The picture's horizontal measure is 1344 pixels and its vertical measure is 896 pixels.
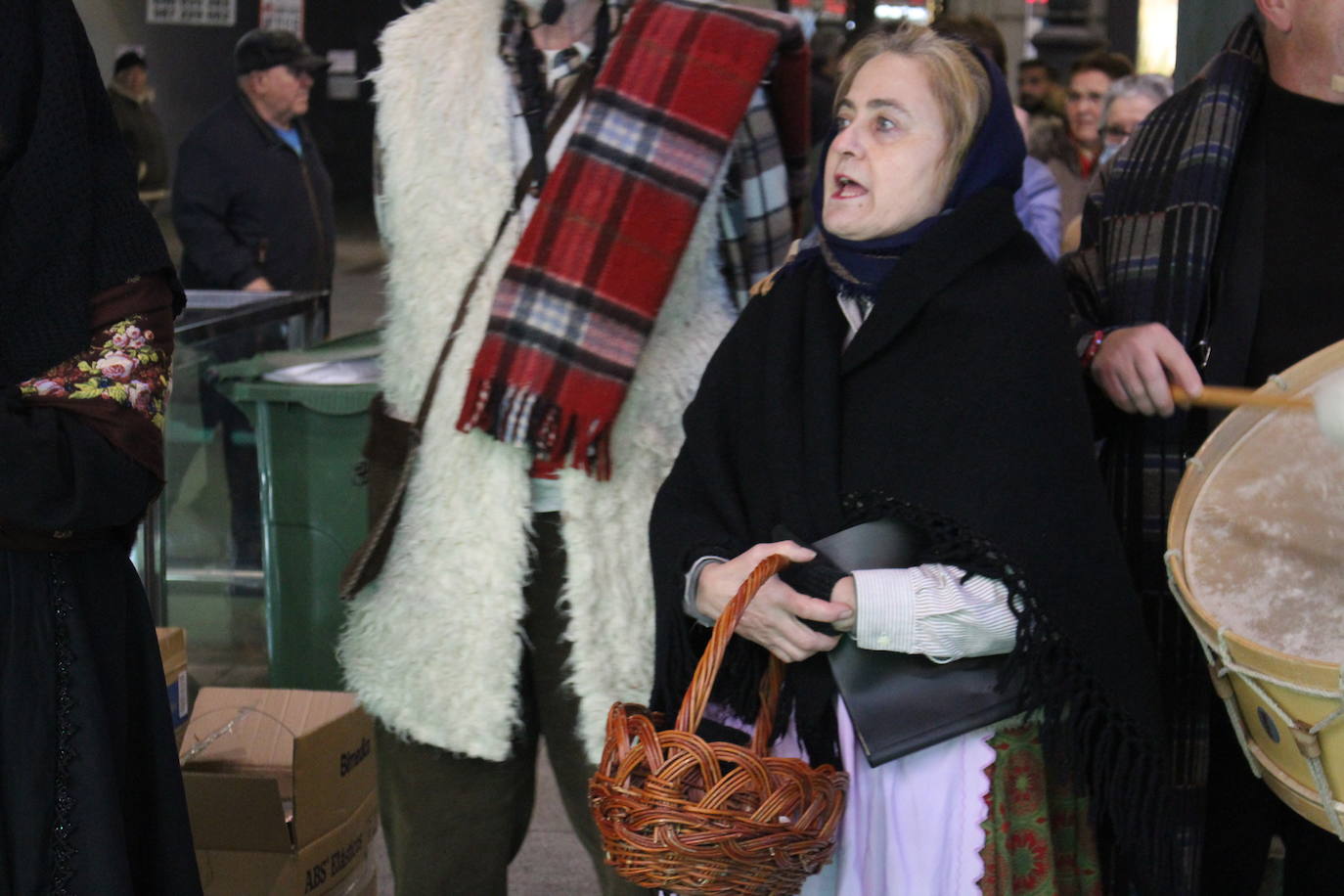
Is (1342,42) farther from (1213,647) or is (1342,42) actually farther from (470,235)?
(470,235)

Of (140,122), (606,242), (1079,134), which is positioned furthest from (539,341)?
(140,122)

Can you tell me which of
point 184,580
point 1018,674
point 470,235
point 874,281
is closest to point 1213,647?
point 1018,674

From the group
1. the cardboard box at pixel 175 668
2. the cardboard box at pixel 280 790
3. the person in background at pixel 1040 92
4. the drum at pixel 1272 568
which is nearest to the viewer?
the drum at pixel 1272 568

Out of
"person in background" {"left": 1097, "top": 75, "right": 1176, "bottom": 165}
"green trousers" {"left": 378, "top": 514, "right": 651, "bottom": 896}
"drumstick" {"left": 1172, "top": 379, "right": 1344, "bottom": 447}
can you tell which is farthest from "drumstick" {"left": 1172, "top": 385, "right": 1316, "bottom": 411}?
"person in background" {"left": 1097, "top": 75, "right": 1176, "bottom": 165}

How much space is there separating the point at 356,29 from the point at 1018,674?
18.3 meters

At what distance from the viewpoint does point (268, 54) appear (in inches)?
244

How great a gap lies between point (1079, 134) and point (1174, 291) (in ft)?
14.7

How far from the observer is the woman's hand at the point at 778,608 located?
192 cm

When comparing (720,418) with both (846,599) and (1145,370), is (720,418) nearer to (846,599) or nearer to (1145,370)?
(846,599)

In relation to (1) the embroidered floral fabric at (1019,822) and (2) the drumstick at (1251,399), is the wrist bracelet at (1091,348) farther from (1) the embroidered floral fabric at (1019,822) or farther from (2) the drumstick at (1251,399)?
(1) the embroidered floral fabric at (1019,822)

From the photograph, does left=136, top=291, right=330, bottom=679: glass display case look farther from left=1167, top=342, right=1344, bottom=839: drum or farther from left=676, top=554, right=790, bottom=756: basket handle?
left=1167, top=342, right=1344, bottom=839: drum

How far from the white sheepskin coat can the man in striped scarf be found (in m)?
0.67

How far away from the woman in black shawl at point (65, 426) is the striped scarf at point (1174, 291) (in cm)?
143

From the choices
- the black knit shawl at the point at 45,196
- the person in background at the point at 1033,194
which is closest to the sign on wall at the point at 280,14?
the person in background at the point at 1033,194
